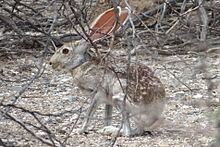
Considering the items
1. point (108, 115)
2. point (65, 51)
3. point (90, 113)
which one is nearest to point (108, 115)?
point (108, 115)

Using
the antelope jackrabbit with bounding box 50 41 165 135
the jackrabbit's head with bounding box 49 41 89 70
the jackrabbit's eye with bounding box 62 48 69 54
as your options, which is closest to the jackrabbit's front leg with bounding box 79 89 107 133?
the antelope jackrabbit with bounding box 50 41 165 135

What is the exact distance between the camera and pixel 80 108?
415 centimetres

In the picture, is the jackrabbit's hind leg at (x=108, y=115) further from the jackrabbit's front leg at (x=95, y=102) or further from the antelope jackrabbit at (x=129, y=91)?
the jackrabbit's front leg at (x=95, y=102)

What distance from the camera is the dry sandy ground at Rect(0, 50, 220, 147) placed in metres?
5.00

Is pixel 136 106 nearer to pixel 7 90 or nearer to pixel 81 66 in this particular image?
pixel 81 66

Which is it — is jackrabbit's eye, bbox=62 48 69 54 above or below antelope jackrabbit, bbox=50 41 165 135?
above

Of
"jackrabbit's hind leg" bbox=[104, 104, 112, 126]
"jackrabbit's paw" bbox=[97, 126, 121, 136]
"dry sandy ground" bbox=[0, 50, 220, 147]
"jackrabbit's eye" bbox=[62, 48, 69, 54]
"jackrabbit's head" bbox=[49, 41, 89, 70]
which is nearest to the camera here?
"dry sandy ground" bbox=[0, 50, 220, 147]

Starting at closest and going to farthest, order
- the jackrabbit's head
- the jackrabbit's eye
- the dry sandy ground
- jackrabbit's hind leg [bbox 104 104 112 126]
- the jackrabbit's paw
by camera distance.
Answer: the dry sandy ground, the jackrabbit's paw, jackrabbit's hind leg [bbox 104 104 112 126], the jackrabbit's head, the jackrabbit's eye

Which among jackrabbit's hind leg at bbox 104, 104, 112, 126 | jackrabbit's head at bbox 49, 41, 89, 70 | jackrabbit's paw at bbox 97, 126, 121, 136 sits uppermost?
jackrabbit's head at bbox 49, 41, 89, 70

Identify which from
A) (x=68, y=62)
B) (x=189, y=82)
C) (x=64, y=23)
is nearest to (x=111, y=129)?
(x=68, y=62)

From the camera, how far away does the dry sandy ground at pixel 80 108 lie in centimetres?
500

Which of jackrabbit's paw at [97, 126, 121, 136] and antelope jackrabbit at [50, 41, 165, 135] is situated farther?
jackrabbit's paw at [97, 126, 121, 136]

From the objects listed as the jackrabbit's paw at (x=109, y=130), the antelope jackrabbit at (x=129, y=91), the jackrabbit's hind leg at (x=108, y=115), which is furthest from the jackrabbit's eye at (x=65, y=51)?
the jackrabbit's paw at (x=109, y=130)

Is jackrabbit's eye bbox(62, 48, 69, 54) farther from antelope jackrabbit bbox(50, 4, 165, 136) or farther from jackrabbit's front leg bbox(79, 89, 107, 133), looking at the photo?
jackrabbit's front leg bbox(79, 89, 107, 133)
